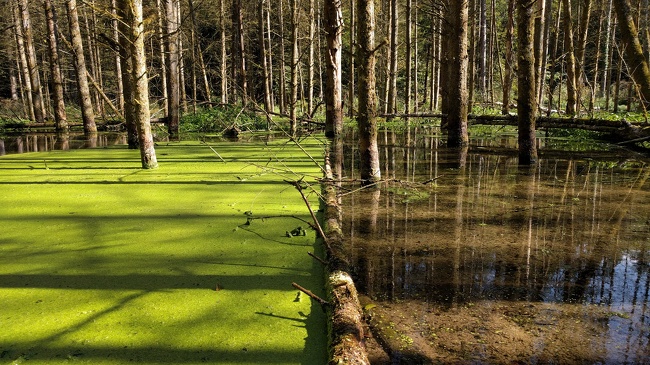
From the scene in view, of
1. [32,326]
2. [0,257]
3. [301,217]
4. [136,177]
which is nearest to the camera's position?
[32,326]

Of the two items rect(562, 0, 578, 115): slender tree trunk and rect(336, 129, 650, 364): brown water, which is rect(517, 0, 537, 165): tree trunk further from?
rect(562, 0, 578, 115): slender tree trunk

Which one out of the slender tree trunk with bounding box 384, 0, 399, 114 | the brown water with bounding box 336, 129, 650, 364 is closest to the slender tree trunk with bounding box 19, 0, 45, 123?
the slender tree trunk with bounding box 384, 0, 399, 114

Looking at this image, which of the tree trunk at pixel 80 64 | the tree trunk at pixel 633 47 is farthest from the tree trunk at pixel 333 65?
the tree trunk at pixel 80 64

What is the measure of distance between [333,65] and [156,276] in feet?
33.1

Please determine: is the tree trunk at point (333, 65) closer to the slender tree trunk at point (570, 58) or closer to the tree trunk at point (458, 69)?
the tree trunk at point (458, 69)

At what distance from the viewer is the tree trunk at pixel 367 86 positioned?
578 centimetres

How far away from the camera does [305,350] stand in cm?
212

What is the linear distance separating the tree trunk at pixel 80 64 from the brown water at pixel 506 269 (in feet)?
37.9

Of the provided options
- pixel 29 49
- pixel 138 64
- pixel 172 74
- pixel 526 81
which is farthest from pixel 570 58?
pixel 29 49

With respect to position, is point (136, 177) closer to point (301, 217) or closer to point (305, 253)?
point (301, 217)

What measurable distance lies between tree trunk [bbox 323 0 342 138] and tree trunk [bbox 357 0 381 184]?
408 cm

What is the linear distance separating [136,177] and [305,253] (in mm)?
4011

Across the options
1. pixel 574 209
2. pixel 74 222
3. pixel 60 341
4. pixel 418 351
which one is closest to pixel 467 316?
pixel 418 351

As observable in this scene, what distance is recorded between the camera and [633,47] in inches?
378
